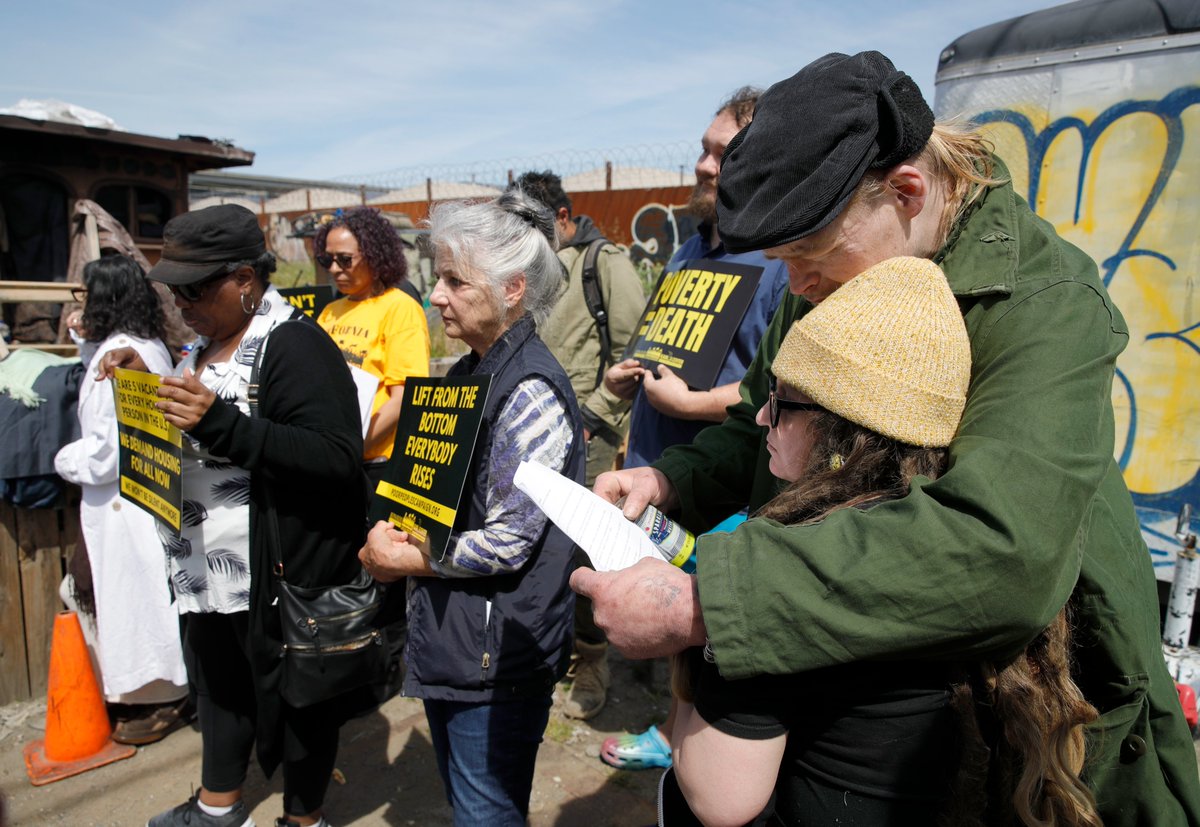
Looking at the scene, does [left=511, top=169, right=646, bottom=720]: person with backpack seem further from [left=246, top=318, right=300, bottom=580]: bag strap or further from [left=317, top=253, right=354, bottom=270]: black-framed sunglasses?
[left=246, top=318, right=300, bottom=580]: bag strap

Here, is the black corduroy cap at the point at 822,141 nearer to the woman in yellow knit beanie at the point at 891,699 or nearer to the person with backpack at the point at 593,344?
the woman in yellow knit beanie at the point at 891,699

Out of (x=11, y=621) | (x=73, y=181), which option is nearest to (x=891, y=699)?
(x=11, y=621)

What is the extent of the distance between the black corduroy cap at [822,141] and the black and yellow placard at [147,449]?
6.22ft

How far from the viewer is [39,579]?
371 cm

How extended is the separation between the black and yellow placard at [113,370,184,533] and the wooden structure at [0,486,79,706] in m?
1.44

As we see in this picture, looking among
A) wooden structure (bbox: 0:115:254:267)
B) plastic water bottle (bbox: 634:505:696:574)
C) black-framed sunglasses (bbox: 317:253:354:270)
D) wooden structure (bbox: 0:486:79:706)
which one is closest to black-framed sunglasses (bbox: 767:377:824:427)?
plastic water bottle (bbox: 634:505:696:574)

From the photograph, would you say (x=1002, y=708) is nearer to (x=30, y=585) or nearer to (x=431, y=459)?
(x=431, y=459)

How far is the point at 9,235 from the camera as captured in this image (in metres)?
7.45

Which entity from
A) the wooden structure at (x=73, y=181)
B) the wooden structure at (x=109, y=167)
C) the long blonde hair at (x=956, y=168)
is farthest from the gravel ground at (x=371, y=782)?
the wooden structure at (x=109, y=167)

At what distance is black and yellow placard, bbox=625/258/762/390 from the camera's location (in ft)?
8.55

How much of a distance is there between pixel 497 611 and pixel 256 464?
0.86 meters

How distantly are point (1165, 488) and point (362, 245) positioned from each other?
4.04 metres

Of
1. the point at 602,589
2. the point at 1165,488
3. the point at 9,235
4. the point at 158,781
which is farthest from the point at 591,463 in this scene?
the point at 9,235

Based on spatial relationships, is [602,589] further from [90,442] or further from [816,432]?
[90,442]
